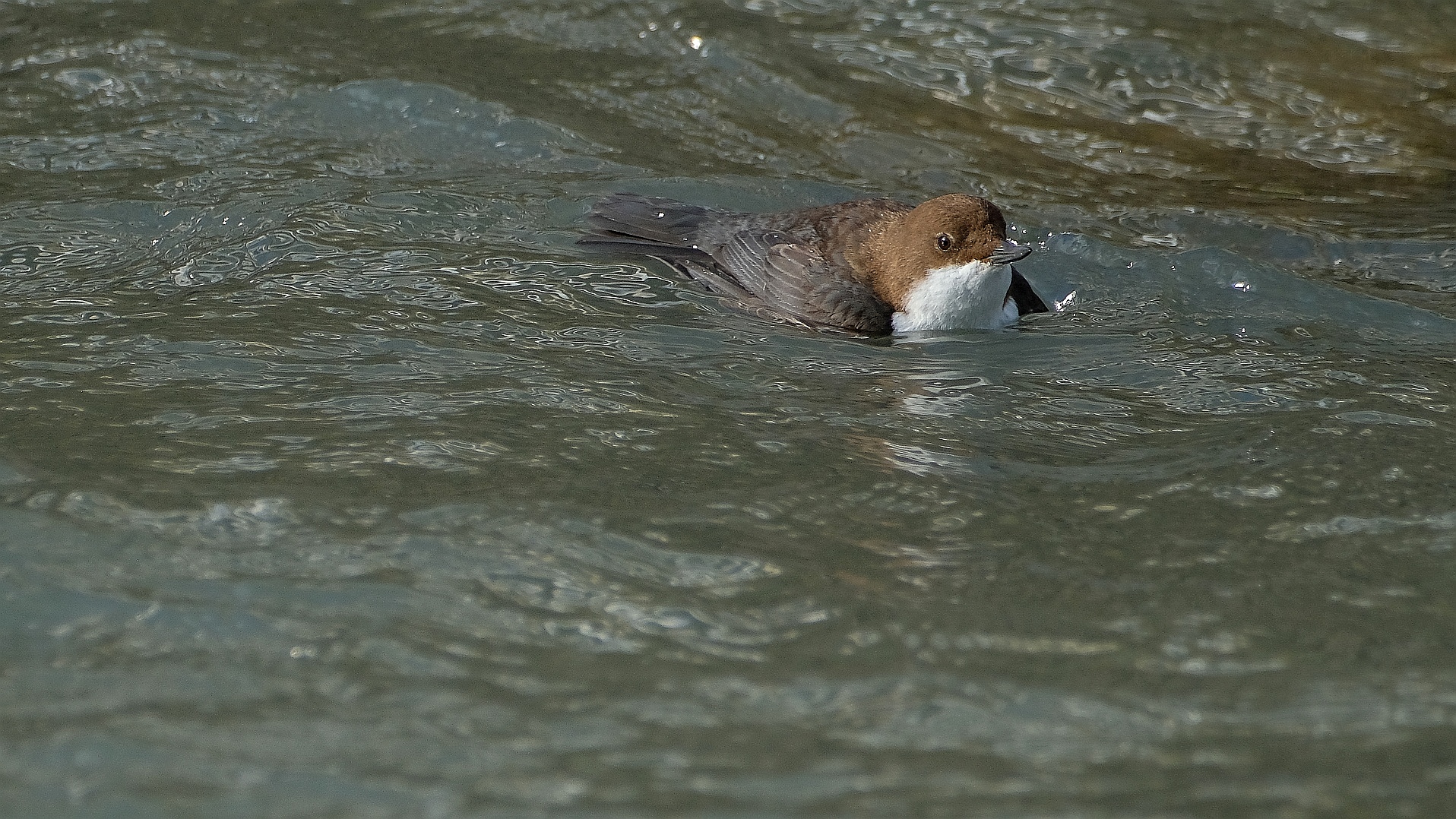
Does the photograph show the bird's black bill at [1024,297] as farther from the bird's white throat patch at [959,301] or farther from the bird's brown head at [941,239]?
the bird's brown head at [941,239]

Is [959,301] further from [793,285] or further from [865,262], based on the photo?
[793,285]

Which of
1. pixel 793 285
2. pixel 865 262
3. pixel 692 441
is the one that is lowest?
pixel 692 441

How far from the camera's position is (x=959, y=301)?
259 inches

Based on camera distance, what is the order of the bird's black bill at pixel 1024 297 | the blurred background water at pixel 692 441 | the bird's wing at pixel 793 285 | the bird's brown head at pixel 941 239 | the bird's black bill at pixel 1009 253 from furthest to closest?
the bird's black bill at pixel 1024 297 < the bird's wing at pixel 793 285 < the bird's brown head at pixel 941 239 < the bird's black bill at pixel 1009 253 < the blurred background water at pixel 692 441

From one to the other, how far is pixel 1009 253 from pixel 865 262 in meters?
0.65

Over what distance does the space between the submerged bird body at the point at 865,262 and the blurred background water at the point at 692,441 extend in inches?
7.6

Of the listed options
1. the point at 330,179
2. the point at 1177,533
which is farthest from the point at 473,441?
the point at 330,179

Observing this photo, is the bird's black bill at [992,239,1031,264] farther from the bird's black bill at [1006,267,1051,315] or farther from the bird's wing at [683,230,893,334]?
the bird's wing at [683,230,893,334]

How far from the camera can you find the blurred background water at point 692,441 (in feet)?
11.6

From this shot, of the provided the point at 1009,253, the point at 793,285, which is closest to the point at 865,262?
the point at 793,285

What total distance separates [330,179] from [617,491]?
362 cm

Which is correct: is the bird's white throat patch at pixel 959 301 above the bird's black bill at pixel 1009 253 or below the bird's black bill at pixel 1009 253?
below

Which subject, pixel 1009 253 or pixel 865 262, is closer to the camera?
pixel 1009 253

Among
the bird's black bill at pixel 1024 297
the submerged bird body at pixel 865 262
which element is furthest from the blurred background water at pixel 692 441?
the submerged bird body at pixel 865 262
